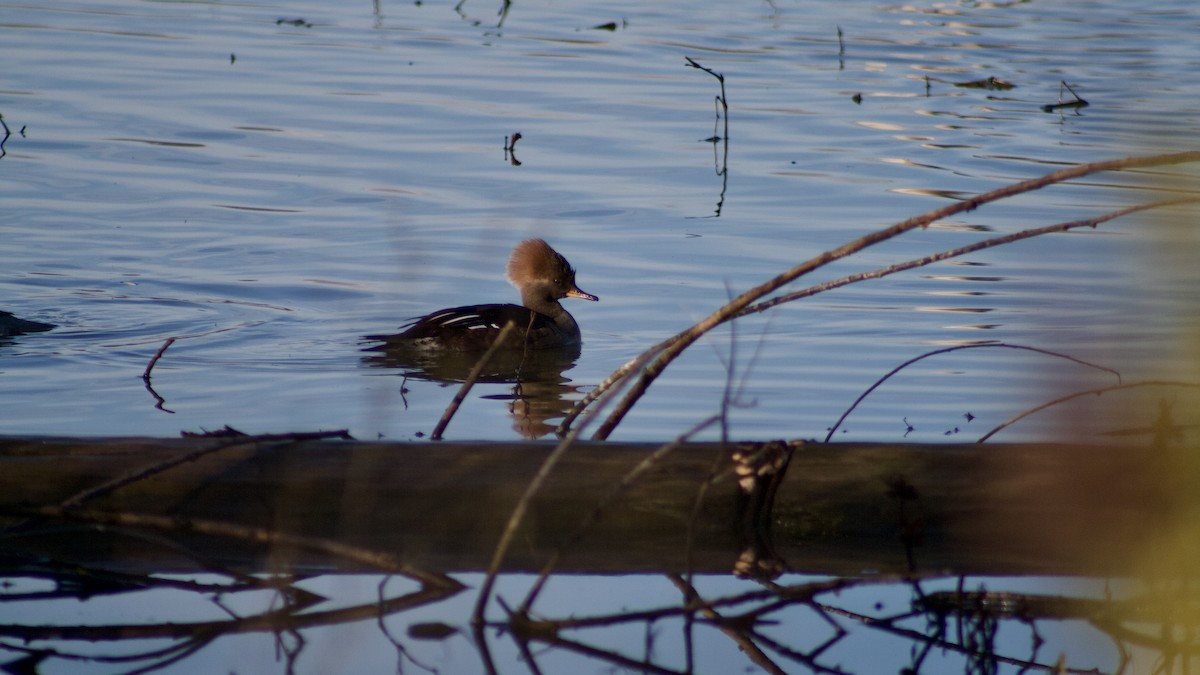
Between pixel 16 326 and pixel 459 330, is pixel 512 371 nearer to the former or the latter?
pixel 459 330

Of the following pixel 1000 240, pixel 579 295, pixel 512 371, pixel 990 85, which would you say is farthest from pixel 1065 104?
pixel 1000 240

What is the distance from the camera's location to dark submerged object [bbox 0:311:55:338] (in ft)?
26.1

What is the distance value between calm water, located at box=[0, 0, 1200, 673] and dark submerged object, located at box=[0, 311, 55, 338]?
0.06 metres

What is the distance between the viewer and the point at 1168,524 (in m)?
3.81

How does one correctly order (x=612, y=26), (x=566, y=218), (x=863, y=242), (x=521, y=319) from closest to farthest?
(x=863, y=242) → (x=521, y=319) → (x=566, y=218) → (x=612, y=26)

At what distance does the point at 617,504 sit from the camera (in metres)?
3.95

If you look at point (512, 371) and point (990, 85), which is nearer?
point (512, 371)

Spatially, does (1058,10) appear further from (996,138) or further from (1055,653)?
(1055,653)

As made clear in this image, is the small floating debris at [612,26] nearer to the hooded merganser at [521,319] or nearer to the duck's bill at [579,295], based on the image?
the hooded merganser at [521,319]

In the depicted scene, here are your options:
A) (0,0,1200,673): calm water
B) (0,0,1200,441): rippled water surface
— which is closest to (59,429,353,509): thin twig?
(0,0,1200,673): calm water

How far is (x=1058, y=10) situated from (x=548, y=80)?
374 inches

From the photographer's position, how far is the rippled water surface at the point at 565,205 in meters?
6.75

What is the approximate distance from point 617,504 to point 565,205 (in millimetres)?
7462

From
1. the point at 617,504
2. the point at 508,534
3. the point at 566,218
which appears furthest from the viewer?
the point at 566,218
